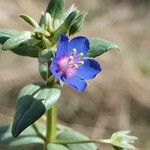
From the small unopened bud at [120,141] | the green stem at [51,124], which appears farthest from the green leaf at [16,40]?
the small unopened bud at [120,141]

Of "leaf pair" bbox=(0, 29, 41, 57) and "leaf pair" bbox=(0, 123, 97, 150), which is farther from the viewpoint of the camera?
"leaf pair" bbox=(0, 123, 97, 150)

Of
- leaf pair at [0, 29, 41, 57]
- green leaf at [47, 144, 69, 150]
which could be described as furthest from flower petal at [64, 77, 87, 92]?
green leaf at [47, 144, 69, 150]

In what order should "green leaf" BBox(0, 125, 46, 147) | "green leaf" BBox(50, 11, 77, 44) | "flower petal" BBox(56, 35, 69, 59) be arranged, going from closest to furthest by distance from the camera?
"flower petal" BBox(56, 35, 69, 59), "green leaf" BBox(50, 11, 77, 44), "green leaf" BBox(0, 125, 46, 147)

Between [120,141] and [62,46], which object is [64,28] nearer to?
[62,46]

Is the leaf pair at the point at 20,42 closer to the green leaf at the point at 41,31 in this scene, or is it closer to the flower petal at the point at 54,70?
the green leaf at the point at 41,31

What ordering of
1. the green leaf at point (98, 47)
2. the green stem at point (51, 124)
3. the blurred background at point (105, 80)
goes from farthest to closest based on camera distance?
1. the blurred background at point (105, 80)
2. the green stem at point (51, 124)
3. the green leaf at point (98, 47)

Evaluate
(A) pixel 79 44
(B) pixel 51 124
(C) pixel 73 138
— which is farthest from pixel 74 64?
(C) pixel 73 138

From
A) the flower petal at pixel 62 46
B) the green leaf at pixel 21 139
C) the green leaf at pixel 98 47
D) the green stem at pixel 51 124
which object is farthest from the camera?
the green leaf at pixel 21 139

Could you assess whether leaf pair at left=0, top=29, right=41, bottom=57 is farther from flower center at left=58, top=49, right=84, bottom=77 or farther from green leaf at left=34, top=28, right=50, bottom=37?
flower center at left=58, top=49, right=84, bottom=77
